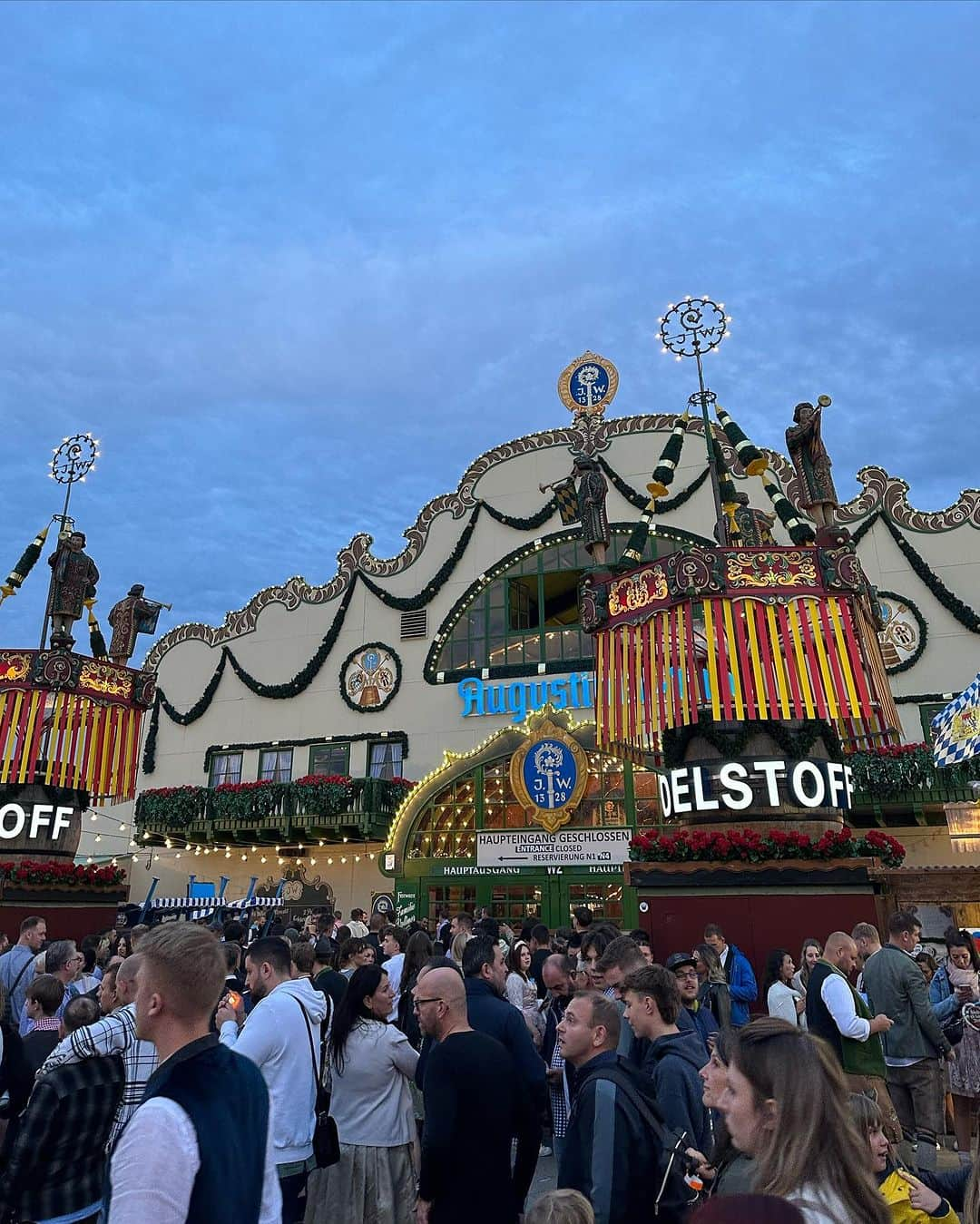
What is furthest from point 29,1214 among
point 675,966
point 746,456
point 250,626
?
point 250,626

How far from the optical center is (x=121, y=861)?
90.3 feet

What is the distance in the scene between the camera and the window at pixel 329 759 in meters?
25.6

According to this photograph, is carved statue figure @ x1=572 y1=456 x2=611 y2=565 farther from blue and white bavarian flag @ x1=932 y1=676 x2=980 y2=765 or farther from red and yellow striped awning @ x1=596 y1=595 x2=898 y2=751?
blue and white bavarian flag @ x1=932 y1=676 x2=980 y2=765

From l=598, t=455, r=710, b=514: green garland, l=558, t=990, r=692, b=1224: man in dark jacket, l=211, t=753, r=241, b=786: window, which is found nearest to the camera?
l=558, t=990, r=692, b=1224: man in dark jacket

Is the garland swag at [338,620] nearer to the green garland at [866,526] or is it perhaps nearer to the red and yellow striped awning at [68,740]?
the green garland at [866,526]

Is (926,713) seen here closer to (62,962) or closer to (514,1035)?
(514,1035)

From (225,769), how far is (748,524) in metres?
17.4

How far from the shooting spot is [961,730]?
10.5 metres

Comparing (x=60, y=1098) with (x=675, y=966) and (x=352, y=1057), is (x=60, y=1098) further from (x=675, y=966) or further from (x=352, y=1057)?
(x=675, y=966)

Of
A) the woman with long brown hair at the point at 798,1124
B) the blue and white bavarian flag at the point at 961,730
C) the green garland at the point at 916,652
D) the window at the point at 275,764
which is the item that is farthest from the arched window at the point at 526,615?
the woman with long brown hair at the point at 798,1124

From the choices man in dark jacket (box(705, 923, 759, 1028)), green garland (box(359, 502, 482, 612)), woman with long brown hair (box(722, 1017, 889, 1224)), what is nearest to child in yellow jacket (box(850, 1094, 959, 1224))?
woman with long brown hair (box(722, 1017, 889, 1224))

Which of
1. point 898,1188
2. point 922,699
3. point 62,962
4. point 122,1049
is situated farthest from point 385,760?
point 898,1188

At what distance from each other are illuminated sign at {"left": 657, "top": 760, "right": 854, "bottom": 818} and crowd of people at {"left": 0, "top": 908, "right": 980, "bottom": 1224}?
6.66 m

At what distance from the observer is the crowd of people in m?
2.20
